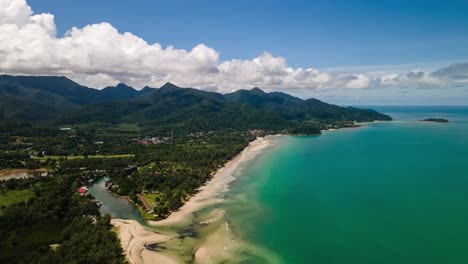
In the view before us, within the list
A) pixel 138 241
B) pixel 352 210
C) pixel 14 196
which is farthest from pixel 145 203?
pixel 352 210

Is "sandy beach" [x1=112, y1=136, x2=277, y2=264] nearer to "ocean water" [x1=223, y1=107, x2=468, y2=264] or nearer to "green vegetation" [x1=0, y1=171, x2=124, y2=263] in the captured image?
"green vegetation" [x1=0, y1=171, x2=124, y2=263]

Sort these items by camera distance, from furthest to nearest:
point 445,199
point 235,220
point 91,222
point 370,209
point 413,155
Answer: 1. point 413,155
2. point 445,199
3. point 370,209
4. point 235,220
5. point 91,222

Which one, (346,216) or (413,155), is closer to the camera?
(346,216)

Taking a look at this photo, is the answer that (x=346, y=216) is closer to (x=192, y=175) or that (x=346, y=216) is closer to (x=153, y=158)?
(x=192, y=175)

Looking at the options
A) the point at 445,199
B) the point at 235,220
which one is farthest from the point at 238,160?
the point at 445,199

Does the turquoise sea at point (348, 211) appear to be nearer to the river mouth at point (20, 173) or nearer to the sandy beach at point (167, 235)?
the sandy beach at point (167, 235)

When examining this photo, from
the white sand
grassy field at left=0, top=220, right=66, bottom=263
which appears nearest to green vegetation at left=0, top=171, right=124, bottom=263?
grassy field at left=0, top=220, right=66, bottom=263
